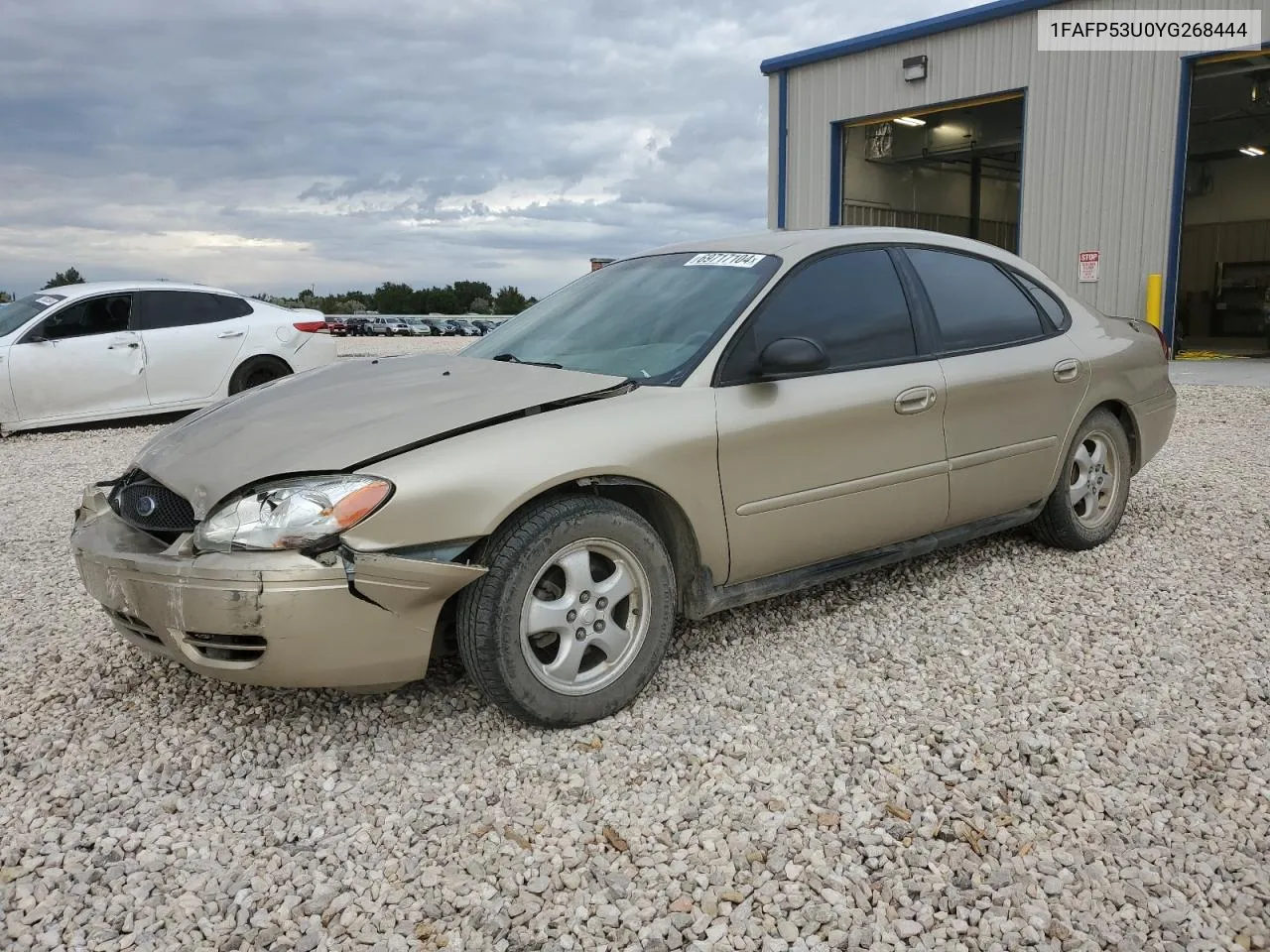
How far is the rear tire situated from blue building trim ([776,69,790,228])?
987 cm

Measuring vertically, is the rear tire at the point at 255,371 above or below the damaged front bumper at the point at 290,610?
above

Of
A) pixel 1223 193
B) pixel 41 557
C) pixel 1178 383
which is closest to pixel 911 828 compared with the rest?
pixel 41 557

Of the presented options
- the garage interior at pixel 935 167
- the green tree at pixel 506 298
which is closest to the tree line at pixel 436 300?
the green tree at pixel 506 298

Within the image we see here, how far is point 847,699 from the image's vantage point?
312cm

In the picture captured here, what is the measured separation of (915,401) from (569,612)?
167cm

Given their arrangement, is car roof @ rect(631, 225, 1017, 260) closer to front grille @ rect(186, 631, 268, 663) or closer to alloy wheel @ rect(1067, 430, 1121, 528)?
alloy wheel @ rect(1067, 430, 1121, 528)

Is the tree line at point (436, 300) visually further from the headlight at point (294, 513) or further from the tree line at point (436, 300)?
the headlight at point (294, 513)

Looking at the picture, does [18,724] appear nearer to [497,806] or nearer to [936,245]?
[497,806]

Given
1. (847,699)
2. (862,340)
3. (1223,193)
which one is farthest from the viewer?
(1223,193)

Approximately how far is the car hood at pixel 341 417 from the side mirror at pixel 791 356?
1.60ft

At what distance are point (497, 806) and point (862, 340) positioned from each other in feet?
7.11

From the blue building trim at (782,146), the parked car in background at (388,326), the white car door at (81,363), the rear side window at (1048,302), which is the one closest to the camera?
the rear side window at (1048,302)

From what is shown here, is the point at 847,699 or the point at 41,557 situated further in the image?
the point at 41,557

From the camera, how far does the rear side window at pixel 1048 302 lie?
4.48 metres
